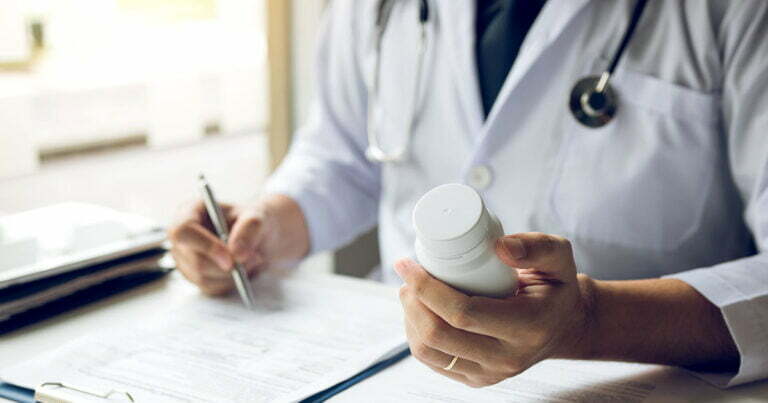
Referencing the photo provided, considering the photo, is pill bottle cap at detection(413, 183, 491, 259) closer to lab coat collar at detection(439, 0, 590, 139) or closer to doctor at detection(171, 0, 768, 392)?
doctor at detection(171, 0, 768, 392)

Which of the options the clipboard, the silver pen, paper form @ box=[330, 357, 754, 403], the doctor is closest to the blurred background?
the doctor

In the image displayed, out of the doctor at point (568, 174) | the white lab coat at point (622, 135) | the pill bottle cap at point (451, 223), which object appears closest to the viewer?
the pill bottle cap at point (451, 223)

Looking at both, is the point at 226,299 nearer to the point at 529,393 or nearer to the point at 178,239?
the point at 178,239

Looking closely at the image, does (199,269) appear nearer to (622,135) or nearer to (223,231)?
(223,231)

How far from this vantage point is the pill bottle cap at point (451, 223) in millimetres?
602

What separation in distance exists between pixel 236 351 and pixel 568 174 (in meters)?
0.47

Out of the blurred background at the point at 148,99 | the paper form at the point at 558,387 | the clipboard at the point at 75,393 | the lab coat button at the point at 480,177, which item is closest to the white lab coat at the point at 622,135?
the lab coat button at the point at 480,177

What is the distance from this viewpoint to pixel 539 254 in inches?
25.8

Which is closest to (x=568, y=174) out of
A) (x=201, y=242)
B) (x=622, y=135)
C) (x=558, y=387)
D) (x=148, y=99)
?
(x=622, y=135)

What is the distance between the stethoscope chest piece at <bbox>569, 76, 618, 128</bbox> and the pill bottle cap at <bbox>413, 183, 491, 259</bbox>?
0.42 metres

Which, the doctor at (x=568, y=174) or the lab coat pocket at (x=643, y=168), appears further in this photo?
the lab coat pocket at (x=643, y=168)

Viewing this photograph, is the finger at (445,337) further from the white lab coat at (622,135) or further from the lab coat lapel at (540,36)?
the lab coat lapel at (540,36)

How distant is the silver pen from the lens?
0.97 metres

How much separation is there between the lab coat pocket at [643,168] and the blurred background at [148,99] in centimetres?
86
